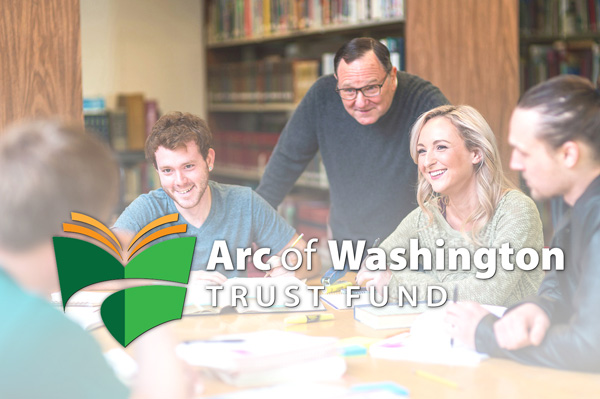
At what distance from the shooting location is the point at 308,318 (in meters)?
1.71

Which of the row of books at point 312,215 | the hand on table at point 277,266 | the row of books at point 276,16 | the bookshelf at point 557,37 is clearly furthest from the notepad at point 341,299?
the bookshelf at point 557,37

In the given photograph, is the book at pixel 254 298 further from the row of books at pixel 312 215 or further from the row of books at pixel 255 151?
the row of books at pixel 255 151

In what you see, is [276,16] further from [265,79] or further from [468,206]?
[468,206]

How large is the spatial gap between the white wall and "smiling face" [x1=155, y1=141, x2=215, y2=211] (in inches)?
35.6

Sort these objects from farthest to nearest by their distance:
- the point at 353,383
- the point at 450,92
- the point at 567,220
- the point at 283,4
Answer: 1. the point at 283,4
2. the point at 450,92
3. the point at 567,220
4. the point at 353,383

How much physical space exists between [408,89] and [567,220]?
106 cm

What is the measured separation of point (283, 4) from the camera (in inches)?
156

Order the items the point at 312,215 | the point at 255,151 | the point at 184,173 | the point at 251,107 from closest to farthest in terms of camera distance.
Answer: the point at 184,173 → the point at 312,215 → the point at 255,151 → the point at 251,107

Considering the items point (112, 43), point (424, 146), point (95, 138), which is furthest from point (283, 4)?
point (95, 138)

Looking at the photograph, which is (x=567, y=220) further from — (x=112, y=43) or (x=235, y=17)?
(x=235, y=17)

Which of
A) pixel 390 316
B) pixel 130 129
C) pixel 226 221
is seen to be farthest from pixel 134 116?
pixel 390 316

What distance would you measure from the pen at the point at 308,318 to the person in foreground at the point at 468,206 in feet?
0.62

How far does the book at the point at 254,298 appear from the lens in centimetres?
182

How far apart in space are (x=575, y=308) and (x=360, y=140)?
3.89ft
